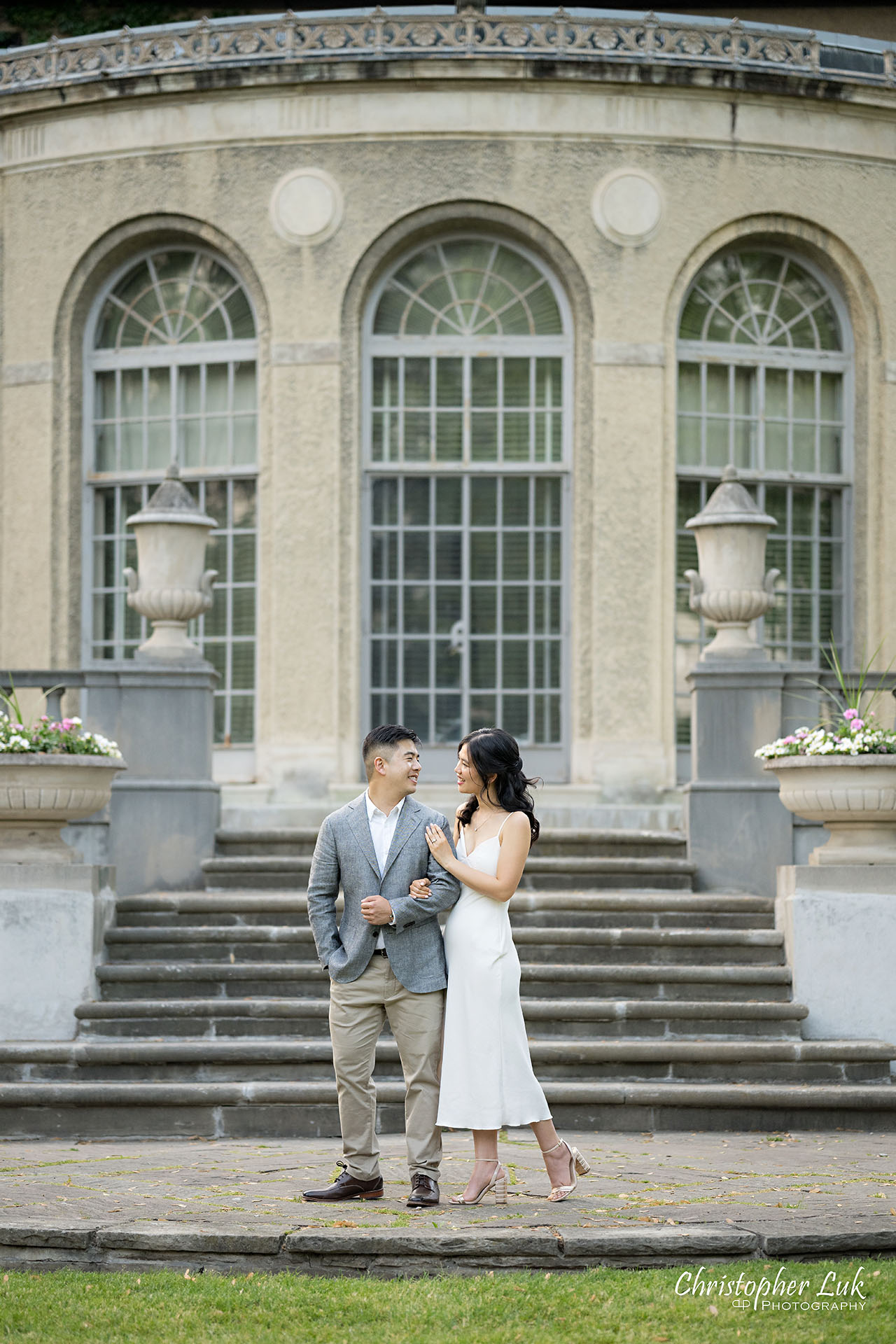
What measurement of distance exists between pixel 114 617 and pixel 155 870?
3908mm

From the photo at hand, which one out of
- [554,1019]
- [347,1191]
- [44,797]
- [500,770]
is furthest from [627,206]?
[347,1191]

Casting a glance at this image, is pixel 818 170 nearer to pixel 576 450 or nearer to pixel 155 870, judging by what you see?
pixel 576 450

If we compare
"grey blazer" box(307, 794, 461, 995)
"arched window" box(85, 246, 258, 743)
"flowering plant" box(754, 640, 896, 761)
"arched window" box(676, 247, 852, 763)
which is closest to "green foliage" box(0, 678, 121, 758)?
"grey blazer" box(307, 794, 461, 995)

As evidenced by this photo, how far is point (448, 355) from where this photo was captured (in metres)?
14.4

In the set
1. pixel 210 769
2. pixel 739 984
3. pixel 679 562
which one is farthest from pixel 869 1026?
pixel 679 562

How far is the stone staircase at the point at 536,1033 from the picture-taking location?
28.2 feet

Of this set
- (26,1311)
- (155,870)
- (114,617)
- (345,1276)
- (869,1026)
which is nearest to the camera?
(26,1311)

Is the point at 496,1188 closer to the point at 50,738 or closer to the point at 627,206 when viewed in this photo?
the point at 50,738

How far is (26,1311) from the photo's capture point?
5.14 m

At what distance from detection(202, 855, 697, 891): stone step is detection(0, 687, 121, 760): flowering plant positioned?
1569mm

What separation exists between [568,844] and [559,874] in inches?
18.7

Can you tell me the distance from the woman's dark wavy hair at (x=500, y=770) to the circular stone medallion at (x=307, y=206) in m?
8.62

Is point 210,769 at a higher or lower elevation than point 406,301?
lower

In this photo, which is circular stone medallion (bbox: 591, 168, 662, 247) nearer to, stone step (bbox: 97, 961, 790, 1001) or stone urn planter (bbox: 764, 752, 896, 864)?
stone urn planter (bbox: 764, 752, 896, 864)
